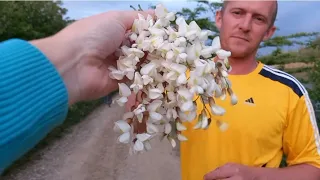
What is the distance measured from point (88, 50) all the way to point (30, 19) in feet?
30.8

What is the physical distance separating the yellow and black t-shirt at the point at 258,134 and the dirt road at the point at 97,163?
16.9 feet

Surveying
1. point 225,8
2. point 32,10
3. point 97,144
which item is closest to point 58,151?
point 97,144

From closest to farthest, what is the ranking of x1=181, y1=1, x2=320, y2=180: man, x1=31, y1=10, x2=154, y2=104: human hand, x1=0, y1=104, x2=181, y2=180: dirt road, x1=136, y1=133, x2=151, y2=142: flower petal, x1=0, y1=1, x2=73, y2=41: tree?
x1=31, y1=10, x2=154, y2=104: human hand < x1=136, y1=133, x2=151, y2=142: flower petal < x1=181, y1=1, x2=320, y2=180: man < x1=0, y1=104, x2=181, y2=180: dirt road < x1=0, y1=1, x2=73, y2=41: tree

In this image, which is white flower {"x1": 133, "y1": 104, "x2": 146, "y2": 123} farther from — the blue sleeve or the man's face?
the man's face

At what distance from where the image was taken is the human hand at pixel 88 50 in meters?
1.36

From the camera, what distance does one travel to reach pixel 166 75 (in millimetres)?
1503

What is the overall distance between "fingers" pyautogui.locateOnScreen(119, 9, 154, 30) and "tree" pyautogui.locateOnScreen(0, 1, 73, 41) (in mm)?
7486

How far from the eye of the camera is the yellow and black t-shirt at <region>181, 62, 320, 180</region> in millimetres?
2295

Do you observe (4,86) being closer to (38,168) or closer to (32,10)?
(38,168)

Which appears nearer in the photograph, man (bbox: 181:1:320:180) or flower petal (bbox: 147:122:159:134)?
flower petal (bbox: 147:122:159:134)

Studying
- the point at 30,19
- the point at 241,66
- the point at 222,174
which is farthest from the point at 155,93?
the point at 30,19

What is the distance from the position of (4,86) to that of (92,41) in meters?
0.49

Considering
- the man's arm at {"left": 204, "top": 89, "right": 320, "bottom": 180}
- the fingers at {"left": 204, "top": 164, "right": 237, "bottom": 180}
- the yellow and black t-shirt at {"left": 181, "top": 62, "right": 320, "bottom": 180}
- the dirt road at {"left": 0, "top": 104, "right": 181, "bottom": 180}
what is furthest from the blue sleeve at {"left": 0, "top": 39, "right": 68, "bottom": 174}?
the dirt road at {"left": 0, "top": 104, "right": 181, "bottom": 180}

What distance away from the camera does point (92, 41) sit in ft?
5.10
